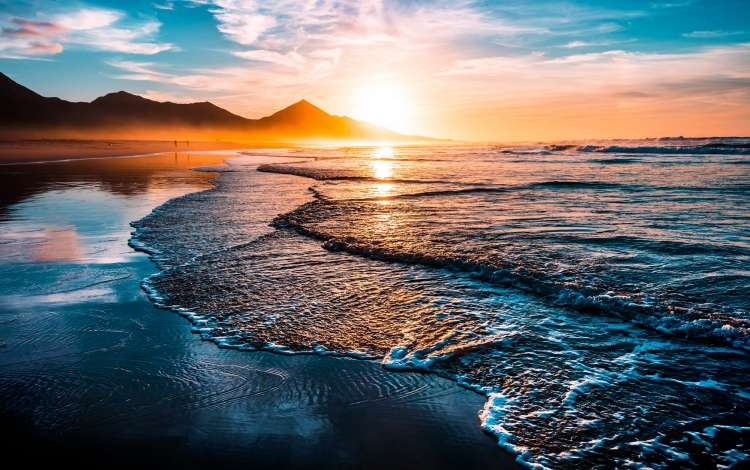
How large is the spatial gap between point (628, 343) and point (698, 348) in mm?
663

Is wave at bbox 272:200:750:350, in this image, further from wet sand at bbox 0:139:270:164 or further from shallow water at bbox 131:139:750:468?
wet sand at bbox 0:139:270:164

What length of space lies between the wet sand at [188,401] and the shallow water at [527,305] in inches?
13.0

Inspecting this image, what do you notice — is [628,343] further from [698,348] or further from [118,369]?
[118,369]

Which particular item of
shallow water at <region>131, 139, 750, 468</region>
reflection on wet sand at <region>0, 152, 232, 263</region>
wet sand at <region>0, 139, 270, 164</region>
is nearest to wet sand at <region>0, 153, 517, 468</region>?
shallow water at <region>131, 139, 750, 468</region>

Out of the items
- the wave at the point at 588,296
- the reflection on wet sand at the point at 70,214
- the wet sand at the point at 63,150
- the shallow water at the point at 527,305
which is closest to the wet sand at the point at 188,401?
the shallow water at the point at 527,305

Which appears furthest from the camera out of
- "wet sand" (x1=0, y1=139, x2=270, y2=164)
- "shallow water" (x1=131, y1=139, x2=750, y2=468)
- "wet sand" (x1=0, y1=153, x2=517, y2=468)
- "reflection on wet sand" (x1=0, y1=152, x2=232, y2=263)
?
"wet sand" (x1=0, y1=139, x2=270, y2=164)

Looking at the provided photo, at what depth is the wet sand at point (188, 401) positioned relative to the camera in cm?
328

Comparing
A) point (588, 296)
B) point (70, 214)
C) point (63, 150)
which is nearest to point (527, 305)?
point (588, 296)

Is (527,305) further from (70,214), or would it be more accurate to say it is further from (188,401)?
(70,214)

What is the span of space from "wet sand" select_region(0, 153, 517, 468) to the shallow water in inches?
13.0

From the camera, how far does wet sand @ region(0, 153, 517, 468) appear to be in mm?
3279

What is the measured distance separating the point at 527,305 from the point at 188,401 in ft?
13.6

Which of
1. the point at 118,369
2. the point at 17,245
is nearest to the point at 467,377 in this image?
the point at 118,369

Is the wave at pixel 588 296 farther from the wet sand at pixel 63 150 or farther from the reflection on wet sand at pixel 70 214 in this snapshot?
the wet sand at pixel 63 150
